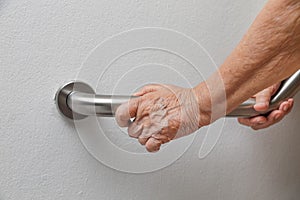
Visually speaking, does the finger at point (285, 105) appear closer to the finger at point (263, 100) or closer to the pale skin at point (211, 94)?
the finger at point (263, 100)

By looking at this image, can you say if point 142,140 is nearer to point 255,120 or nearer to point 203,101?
point 203,101

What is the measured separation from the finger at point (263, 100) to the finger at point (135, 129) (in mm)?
223

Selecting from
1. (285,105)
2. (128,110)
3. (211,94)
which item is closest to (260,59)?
(211,94)

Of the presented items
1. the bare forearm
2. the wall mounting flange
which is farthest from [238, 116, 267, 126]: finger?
the wall mounting flange

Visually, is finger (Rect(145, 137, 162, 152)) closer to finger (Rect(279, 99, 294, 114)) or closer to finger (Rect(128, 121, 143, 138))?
finger (Rect(128, 121, 143, 138))

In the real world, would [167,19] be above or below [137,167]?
above

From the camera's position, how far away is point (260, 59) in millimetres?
547

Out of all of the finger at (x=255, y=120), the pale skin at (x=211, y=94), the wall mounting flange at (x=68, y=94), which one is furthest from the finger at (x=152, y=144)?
the finger at (x=255, y=120)

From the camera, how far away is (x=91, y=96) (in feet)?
1.98

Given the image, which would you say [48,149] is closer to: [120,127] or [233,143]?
[120,127]

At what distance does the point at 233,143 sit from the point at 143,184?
225 millimetres

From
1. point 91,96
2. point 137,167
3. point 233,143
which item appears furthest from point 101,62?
point 233,143

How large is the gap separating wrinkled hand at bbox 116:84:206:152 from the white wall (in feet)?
0.19

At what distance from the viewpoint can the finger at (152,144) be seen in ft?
1.93
